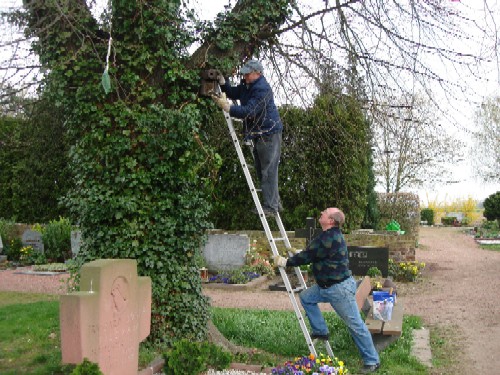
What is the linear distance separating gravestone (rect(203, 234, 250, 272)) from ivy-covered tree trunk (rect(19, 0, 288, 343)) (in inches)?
325

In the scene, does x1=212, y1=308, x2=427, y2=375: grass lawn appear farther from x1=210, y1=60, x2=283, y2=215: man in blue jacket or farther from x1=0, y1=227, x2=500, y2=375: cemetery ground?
x1=210, y1=60, x2=283, y2=215: man in blue jacket

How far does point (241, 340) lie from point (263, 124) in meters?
3.06

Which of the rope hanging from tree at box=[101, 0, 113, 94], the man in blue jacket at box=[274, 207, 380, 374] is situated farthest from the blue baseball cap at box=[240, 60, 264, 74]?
the man in blue jacket at box=[274, 207, 380, 374]

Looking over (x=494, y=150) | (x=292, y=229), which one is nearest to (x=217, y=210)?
(x=292, y=229)

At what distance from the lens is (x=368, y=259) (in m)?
14.3

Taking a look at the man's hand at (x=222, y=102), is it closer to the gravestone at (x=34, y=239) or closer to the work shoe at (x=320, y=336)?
the work shoe at (x=320, y=336)

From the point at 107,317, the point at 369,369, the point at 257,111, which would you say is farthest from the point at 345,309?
the point at 107,317

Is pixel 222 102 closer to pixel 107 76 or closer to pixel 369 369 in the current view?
pixel 107 76

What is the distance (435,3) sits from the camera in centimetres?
747

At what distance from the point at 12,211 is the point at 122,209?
15699 mm

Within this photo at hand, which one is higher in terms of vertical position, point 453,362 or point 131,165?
point 131,165

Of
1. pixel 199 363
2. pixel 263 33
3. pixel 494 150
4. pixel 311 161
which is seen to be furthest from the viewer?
pixel 494 150

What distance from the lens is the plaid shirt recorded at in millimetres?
6418

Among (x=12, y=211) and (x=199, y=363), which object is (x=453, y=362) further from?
(x=12, y=211)
